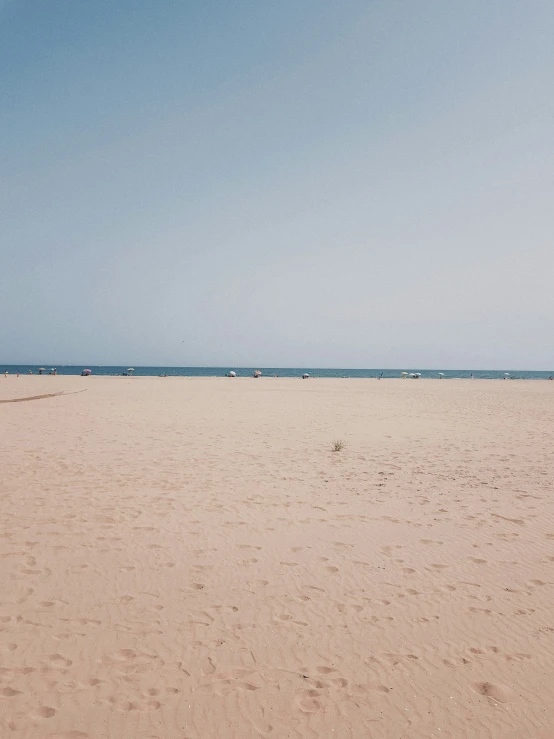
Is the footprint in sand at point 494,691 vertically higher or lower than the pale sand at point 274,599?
lower

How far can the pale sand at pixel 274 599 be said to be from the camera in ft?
11.5

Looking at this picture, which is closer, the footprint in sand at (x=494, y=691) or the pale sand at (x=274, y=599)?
the pale sand at (x=274, y=599)

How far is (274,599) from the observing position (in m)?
5.13

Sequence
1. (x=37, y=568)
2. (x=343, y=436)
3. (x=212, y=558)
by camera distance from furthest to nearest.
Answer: (x=343, y=436)
(x=212, y=558)
(x=37, y=568)

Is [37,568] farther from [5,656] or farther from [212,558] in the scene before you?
[212,558]

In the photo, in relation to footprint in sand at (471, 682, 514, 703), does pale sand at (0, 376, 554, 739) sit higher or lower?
higher

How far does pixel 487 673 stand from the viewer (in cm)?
397

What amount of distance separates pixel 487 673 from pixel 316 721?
1.82 meters

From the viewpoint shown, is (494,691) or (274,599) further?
(274,599)

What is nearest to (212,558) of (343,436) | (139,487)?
(139,487)

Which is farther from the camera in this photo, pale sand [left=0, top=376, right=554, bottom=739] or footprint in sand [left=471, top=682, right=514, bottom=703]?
footprint in sand [left=471, top=682, right=514, bottom=703]

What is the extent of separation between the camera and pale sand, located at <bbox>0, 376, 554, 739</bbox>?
3.51 m

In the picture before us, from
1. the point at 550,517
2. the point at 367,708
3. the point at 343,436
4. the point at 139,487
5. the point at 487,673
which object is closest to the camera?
the point at 367,708

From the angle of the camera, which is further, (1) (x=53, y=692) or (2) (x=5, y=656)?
(2) (x=5, y=656)
